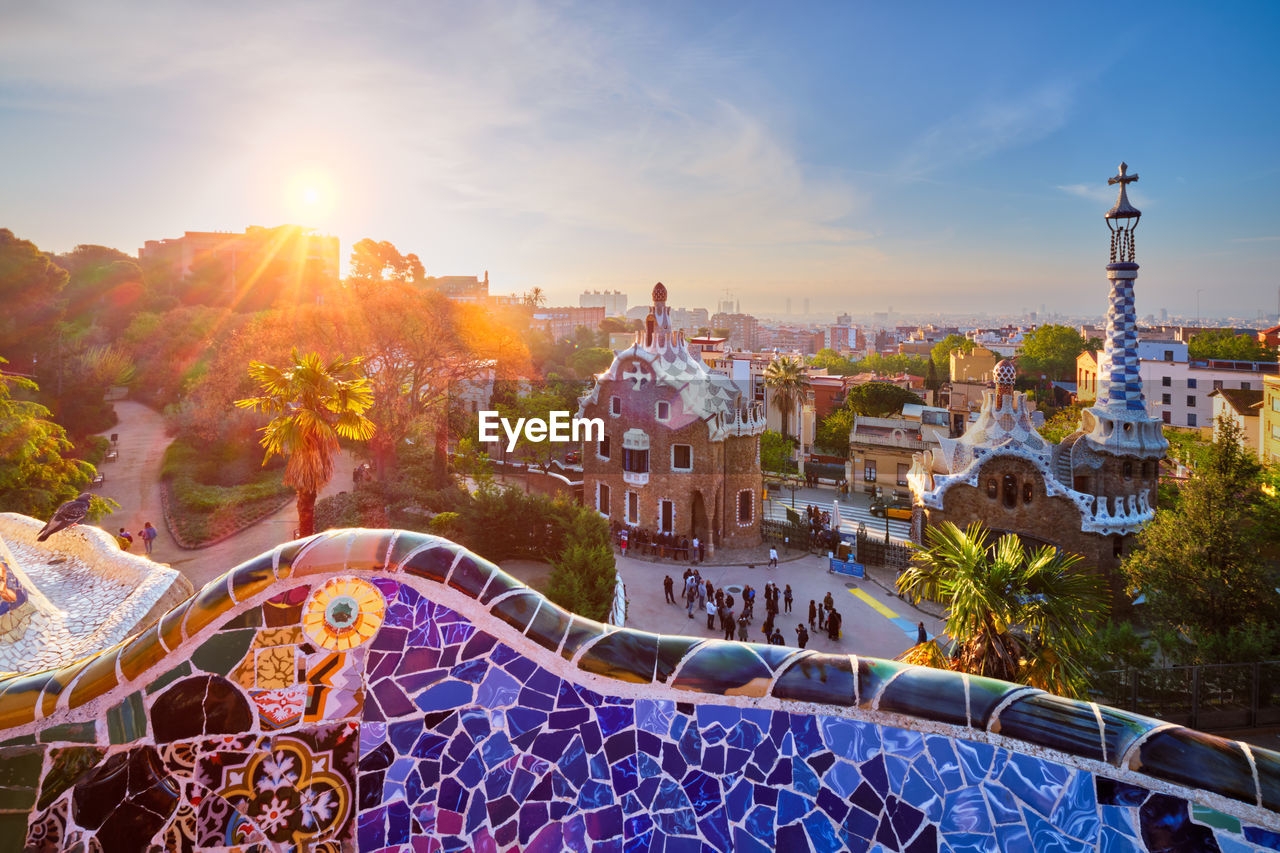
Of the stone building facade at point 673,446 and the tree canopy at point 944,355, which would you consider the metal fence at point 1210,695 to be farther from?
the tree canopy at point 944,355

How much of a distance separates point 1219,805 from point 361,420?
60.2 ft

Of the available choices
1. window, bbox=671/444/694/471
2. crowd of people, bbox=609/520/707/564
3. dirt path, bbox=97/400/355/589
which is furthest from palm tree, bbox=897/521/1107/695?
window, bbox=671/444/694/471

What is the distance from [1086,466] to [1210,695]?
9778 millimetres

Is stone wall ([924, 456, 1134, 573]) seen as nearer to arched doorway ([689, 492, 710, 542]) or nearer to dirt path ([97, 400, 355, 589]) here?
arched doorway ([689, 492, 710, 542])

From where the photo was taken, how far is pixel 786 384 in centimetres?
5109

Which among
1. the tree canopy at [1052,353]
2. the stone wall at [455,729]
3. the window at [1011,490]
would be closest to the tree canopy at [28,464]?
the stone wall at [455,729]

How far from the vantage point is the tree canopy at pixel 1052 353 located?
7881cm

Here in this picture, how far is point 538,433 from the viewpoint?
130 feet

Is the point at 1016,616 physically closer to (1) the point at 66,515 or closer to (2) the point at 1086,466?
(1) the point at 66,515

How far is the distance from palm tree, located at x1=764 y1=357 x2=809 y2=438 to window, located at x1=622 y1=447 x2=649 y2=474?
2311 cm

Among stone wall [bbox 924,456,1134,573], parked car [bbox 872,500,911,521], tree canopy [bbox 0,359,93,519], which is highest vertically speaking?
tree canopy [bbox 0,359,93,519]

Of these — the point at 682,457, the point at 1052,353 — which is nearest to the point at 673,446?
the point at 682,457

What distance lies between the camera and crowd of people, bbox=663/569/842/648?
19688mm

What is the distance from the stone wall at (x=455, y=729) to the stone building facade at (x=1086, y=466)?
831 inches
